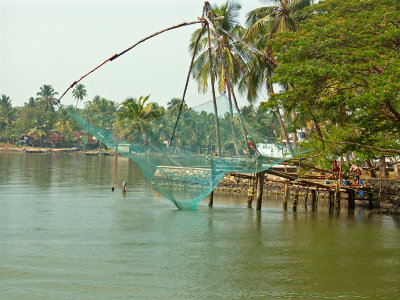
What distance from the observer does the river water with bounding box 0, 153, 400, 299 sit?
7.78 meters

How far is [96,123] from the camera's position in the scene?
11.7 m

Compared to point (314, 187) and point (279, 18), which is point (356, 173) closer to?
point (314, 187)

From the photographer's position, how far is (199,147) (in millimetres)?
12617

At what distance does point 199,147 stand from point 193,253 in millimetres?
3395

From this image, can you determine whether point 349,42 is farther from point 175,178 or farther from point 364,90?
point 175,178

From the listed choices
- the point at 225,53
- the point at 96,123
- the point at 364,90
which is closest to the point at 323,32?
the point at 364,90

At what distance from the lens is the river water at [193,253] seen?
778 centimetres

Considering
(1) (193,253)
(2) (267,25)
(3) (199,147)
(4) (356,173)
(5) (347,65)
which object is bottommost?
(1) (193,253)

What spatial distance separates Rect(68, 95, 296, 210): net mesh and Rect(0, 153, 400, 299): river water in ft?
4.64

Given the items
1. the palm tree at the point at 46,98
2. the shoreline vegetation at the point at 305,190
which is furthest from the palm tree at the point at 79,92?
the shoreline vegetation at the point at 305,190

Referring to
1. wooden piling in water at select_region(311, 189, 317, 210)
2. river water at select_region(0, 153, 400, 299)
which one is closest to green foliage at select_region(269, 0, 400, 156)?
river water at select_region(0, 153, 400, 299)

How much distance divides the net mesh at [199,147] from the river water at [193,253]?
4.64ft

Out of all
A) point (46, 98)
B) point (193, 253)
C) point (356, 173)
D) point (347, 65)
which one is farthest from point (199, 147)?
point (46, 98)

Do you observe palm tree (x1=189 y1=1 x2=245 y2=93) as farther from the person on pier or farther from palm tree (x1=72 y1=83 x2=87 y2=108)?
palm tree (x1=72 y1=83 x2=87 y2=108)
